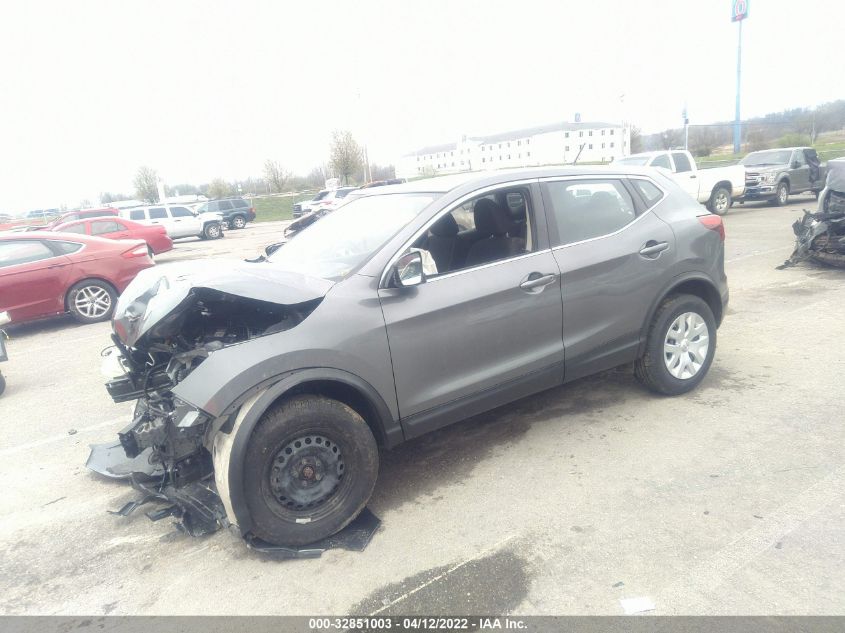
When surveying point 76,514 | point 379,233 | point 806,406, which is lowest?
point 806,406

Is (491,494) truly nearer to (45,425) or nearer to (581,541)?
(581,541)

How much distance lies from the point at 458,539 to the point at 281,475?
38.9 inches

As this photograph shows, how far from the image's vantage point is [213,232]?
2567 centimetres

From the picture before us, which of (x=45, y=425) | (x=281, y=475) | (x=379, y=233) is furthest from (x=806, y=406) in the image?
(x=45, y=425)

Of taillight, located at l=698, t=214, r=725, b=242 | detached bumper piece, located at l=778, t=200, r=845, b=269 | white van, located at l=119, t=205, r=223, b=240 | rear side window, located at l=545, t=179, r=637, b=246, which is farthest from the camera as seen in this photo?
white van, located at l=119, t=205, r=223, b=240

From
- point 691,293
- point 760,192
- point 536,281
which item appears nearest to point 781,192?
point 760,192

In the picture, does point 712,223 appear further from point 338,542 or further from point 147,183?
point 147,183

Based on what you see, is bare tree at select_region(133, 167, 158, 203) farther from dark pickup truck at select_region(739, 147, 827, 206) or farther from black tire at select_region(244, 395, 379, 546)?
black tire at select_region(244, 395, 379, 546)

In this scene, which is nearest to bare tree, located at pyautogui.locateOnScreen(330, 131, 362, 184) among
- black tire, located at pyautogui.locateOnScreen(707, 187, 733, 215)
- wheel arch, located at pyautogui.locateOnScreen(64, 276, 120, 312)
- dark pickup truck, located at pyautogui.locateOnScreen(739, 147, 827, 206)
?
dark pickup truck, located at pyautogui.locateOnScreen(739, 147, 827, 206)

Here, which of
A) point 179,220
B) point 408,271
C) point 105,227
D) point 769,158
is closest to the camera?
point 408,271

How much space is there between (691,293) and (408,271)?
2625 mm

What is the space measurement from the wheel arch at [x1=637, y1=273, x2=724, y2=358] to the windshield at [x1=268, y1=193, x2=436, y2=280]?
1902 millimetres

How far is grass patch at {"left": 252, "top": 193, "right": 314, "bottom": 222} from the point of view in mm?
40438

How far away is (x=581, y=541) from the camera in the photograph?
115 inches
